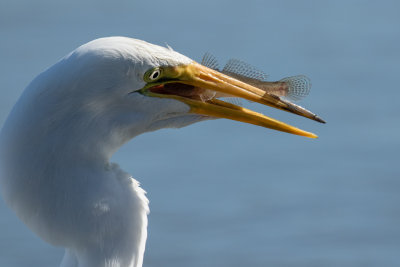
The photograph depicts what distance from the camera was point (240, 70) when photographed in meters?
4.52

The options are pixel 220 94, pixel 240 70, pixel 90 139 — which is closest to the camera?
pixel 90 139

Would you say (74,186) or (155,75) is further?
(155,75)

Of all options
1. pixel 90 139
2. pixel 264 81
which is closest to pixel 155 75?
pixel 90 139

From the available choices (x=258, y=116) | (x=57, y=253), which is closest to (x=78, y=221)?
(x=258, y=116)

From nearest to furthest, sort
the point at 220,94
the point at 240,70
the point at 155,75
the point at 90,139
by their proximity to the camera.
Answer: the point at 90,139, the point at 155,75, the point at 220,94, the point at 240,70

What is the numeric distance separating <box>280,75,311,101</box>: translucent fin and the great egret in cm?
71

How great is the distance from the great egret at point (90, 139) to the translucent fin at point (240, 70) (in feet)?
1.56

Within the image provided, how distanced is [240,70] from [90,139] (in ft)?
3.70

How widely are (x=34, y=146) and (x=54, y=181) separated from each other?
0.18 metres

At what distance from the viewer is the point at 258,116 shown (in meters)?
4.21

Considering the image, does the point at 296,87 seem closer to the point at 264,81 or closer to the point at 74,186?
the point at 264,81

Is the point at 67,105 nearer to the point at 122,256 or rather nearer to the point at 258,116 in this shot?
the point at 122,256

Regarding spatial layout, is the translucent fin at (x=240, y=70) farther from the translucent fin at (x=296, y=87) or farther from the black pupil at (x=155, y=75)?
the black pupil at (x=155, y=75)

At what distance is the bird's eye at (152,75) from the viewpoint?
379cm
